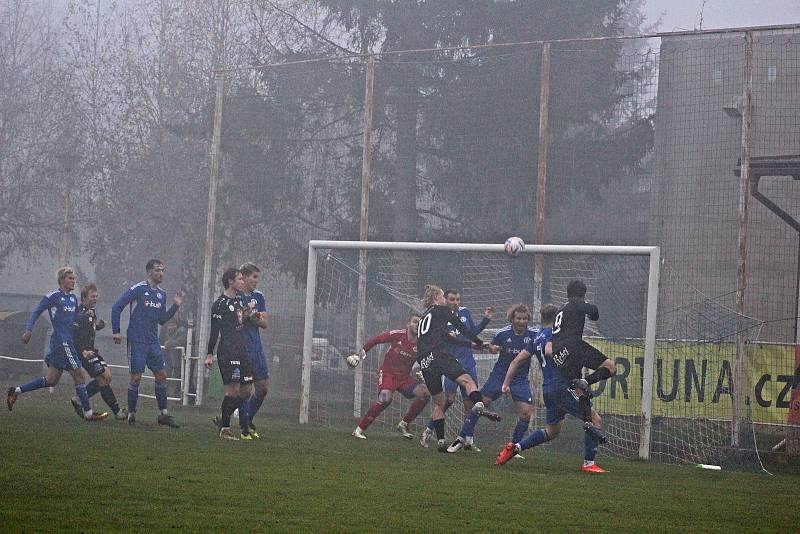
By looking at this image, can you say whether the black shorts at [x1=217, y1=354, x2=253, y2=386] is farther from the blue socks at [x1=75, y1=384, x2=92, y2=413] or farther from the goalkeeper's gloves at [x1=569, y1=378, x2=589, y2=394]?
the goalkeeper's gloves at [x1=569, y1=378, x2=589, y2=394]

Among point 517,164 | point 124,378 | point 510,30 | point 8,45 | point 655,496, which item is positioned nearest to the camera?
point 655,496

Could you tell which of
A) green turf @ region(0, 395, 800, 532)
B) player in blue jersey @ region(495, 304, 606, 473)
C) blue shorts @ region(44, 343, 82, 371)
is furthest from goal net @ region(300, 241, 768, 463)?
blue shorts @ region(44, 343, 82, 371)

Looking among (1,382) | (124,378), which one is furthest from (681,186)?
(124,378)

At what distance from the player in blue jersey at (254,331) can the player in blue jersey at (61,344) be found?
7.89 ft

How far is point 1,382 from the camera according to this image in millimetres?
25391

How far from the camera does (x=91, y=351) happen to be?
53.0ft

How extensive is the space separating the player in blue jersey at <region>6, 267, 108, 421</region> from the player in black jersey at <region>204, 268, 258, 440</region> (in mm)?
2626

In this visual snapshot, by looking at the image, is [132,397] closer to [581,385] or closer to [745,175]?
[581,385]

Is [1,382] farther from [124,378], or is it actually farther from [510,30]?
[510,30]

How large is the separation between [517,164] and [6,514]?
13842 mm

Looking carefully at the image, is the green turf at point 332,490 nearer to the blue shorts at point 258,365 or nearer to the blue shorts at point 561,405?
the blue shorts at point 561,405

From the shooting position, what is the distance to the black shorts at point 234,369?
→ 13859mm

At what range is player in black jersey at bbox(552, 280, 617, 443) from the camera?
463 inches

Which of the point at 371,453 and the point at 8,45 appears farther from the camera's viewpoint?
the point at 8,45
